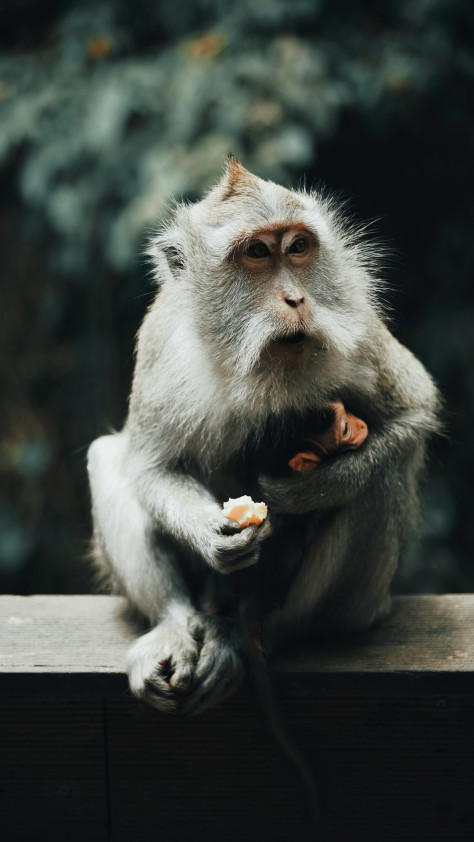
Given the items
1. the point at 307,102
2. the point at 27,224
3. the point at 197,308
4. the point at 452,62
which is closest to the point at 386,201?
the point at 452,62

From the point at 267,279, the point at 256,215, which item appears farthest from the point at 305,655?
the point at 256,215

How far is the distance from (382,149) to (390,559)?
3.30 meters

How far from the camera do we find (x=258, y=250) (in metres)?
2.80

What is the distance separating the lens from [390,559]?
10.1 feet

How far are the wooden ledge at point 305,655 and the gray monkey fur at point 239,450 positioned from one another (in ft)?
0.34

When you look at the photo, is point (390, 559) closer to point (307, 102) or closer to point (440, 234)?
point (307, 102)

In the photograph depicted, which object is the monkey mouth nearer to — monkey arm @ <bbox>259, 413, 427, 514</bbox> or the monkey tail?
monkey arm @ <bbox>259, 413, 427, 514</bbox>

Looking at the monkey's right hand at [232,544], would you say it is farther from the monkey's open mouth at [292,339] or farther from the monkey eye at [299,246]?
the monkey eye at [299,246]

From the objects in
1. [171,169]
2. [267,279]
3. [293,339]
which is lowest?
[293,339]

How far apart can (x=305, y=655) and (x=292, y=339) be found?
990mm

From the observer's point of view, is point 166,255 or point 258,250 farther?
point 166,255

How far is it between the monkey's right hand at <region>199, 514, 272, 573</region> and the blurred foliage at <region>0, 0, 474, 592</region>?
1.33 metres

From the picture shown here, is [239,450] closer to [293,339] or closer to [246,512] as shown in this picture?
[246,512]

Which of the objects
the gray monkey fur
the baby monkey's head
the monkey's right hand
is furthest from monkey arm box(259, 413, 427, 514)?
the baby monkey's head
